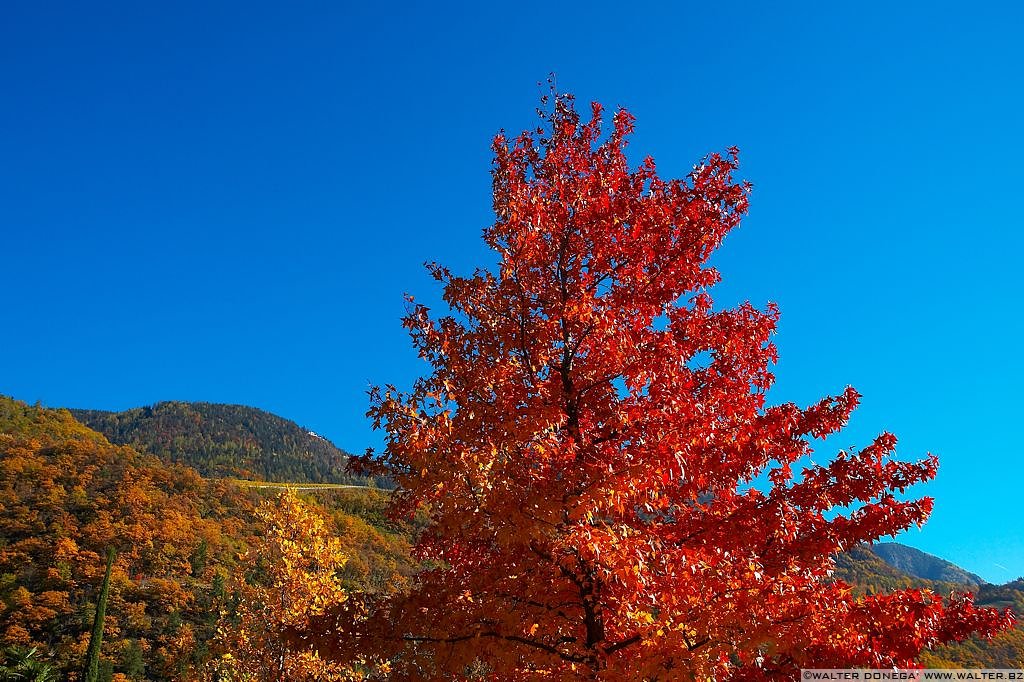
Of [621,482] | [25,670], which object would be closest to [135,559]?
[25,670]

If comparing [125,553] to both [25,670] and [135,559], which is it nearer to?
[135,559]

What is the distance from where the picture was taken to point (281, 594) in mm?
16844

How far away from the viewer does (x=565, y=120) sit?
8.07 metres

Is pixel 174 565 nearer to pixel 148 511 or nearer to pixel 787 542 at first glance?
pixel 148 511

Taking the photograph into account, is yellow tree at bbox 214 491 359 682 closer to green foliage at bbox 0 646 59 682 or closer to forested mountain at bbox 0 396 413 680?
forested mountain at bbox 0 396 413 680

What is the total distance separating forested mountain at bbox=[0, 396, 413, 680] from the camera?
51.1 meters

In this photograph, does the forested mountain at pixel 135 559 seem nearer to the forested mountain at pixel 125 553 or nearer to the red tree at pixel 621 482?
the forested mountain at pixel 125 553

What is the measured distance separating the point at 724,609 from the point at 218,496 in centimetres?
11087

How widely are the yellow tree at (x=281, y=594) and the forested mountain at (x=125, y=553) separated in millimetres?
20057

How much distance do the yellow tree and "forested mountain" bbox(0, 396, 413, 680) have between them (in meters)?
20.1

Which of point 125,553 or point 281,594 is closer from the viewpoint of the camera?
point 281,594

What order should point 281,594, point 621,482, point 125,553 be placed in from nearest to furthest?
point 621,482
point 281,594
point 125,553

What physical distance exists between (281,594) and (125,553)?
222 feet

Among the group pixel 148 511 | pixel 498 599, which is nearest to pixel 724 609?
pixel 498 599
